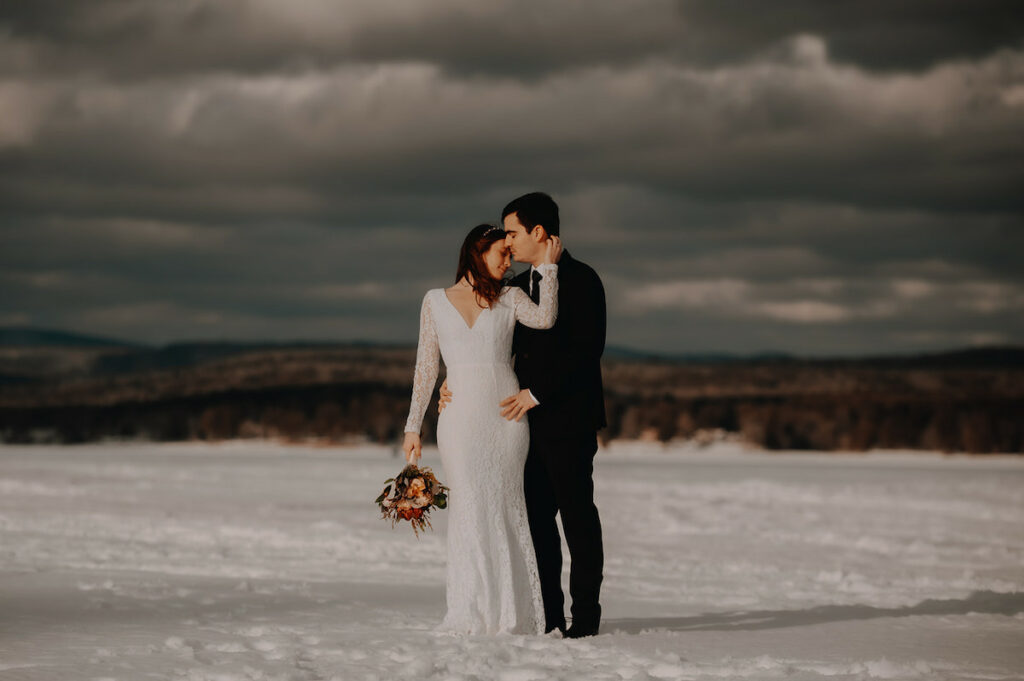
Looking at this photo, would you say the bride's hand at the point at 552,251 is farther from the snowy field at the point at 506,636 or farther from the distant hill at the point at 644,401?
the distant hill at the point at 644,401

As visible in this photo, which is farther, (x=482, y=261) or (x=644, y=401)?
(x=644, y=401)

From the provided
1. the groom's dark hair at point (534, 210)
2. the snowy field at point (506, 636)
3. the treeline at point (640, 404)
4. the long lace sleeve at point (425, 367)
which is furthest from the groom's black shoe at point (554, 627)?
the treeline at point (640, 404)

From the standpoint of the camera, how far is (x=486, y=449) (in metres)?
6.64

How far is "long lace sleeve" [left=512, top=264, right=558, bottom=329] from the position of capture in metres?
6.47

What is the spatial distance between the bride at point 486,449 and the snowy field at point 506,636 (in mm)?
277

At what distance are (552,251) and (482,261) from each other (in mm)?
385

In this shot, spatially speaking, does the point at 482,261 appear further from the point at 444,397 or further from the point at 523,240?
the point at 444,397

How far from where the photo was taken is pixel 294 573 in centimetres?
1009

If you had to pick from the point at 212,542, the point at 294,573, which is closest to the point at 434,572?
the point at 294,573

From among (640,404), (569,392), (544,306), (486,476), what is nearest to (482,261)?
(544,306)

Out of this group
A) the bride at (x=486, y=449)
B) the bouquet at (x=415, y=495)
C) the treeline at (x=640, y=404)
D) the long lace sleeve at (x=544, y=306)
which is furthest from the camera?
the treeline at (x=640, y=404)

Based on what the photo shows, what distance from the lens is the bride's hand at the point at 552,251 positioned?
655cm

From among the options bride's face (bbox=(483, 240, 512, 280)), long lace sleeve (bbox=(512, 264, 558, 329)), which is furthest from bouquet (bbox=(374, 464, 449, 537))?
bride's face (bbox=(483, 240, 512, 280))

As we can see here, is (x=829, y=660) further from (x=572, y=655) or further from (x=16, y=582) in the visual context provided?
(x=16, y=582)
